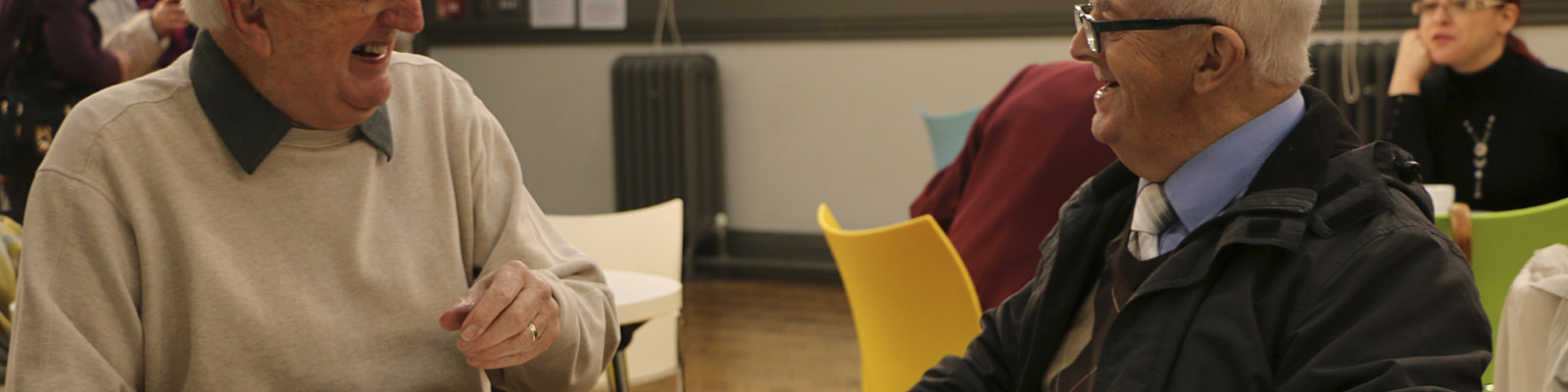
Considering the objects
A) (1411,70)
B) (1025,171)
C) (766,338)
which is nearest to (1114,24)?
(1025,171)

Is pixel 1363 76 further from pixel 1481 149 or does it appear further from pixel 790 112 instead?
pixel 790 112

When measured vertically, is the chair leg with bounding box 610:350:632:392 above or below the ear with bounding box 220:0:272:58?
below

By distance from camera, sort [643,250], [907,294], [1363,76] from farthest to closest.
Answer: [1363,76] → [643,250] → [907,294]

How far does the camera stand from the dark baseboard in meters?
6.20

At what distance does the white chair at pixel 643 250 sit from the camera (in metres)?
3.12

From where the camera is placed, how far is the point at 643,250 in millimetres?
3133

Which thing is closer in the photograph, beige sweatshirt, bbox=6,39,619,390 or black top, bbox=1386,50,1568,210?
beige sweatshirt, bbox=6,39,619,390

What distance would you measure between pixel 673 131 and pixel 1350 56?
309 cm

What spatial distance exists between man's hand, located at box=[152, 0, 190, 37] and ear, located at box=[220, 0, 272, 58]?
2210 millimetres

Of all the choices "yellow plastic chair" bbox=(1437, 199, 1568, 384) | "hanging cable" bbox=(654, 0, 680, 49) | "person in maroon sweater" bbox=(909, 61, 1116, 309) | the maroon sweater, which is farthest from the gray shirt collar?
"hanging cable" bbox=(654, 0, 680, 49)

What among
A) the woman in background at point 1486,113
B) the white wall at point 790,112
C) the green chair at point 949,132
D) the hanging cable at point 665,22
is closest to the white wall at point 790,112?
the white wall at point 790,112

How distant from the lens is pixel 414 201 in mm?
1585

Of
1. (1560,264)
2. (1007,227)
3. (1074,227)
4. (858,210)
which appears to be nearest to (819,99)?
(858,210)

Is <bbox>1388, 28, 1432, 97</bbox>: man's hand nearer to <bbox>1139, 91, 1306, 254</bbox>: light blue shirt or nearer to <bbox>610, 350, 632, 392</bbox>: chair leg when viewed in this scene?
<bbox>610, 350, 632, 392</bbox>: chair leg
